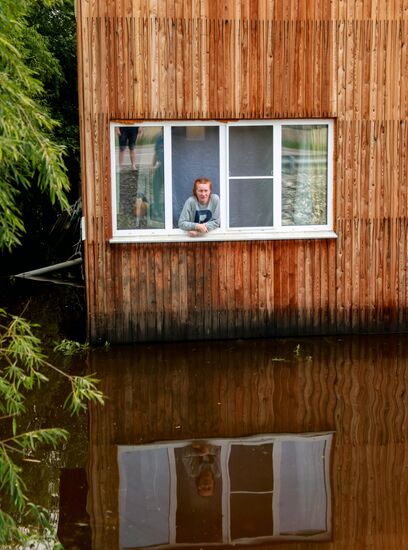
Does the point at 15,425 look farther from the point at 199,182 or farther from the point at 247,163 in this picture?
the point at 247,163

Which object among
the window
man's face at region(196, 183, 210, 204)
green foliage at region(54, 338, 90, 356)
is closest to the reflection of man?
green foliage at region(54, 338, 90, 356)

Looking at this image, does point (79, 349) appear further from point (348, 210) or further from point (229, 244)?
point (348, 210)

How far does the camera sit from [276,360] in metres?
9.70

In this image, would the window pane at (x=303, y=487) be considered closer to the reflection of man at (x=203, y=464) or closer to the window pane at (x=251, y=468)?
the window pane at (x=251, y=468)

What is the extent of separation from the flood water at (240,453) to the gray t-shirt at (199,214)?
1515mm

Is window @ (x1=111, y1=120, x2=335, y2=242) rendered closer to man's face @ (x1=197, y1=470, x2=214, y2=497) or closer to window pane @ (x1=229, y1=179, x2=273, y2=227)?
window pane @ (x1=229, y1=179, x2=273, y2=227)

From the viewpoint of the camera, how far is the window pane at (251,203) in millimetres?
10664

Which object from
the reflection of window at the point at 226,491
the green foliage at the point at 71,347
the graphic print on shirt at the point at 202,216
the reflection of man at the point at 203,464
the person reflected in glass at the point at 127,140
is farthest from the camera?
the graphic print on shirt at the point at 202,216

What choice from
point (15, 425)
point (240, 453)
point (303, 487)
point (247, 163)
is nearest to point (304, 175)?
point (247, 163)

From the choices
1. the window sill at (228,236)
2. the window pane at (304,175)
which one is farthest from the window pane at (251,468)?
the window pane at (304,175)

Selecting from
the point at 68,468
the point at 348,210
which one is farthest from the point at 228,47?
the point at 68,468

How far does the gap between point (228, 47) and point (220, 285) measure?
2795mm

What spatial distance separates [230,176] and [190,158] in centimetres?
53

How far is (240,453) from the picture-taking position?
22.1 feet
